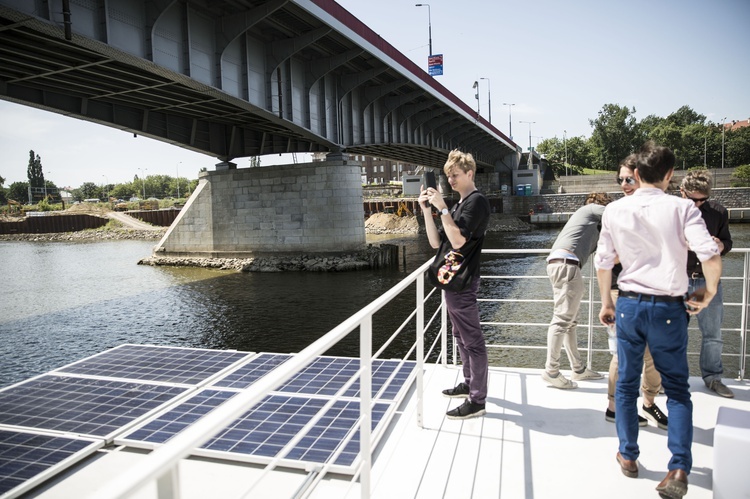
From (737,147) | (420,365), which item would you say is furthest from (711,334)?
(737,147)

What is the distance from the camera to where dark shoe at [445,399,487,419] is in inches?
164

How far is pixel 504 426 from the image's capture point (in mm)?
4043

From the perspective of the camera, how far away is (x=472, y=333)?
4.09 m

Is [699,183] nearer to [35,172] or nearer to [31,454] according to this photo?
[31,454]

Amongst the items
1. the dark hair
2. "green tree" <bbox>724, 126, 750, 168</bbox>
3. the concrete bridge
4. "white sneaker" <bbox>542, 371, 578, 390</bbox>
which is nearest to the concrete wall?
the concrete bridge

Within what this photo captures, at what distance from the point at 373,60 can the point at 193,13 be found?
29.3 feet

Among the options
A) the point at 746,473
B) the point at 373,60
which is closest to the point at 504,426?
the point at 746,473

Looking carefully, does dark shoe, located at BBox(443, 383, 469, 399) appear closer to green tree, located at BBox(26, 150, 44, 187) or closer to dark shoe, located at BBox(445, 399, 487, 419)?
dark shoe, located at BBox(445, 399, 487, 419)

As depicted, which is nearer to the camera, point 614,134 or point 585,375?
point 585,375

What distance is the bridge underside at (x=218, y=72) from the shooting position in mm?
13398

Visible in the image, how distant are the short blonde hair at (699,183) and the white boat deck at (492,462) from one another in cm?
176

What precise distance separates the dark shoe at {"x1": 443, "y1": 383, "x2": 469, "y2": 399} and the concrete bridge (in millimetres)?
11504

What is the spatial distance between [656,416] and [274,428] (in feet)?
9.74

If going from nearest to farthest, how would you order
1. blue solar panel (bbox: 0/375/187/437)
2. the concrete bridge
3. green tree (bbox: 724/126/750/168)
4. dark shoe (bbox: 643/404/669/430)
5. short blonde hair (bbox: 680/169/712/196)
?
dark shoe (bbox: 643/404/669/430)
short blonde hair (bbox: 680/169/712/196)
blue solar panel (bbox: 0/375/187/437)
the concrete bridge
green tree (bbox: 724/126/750/168)
